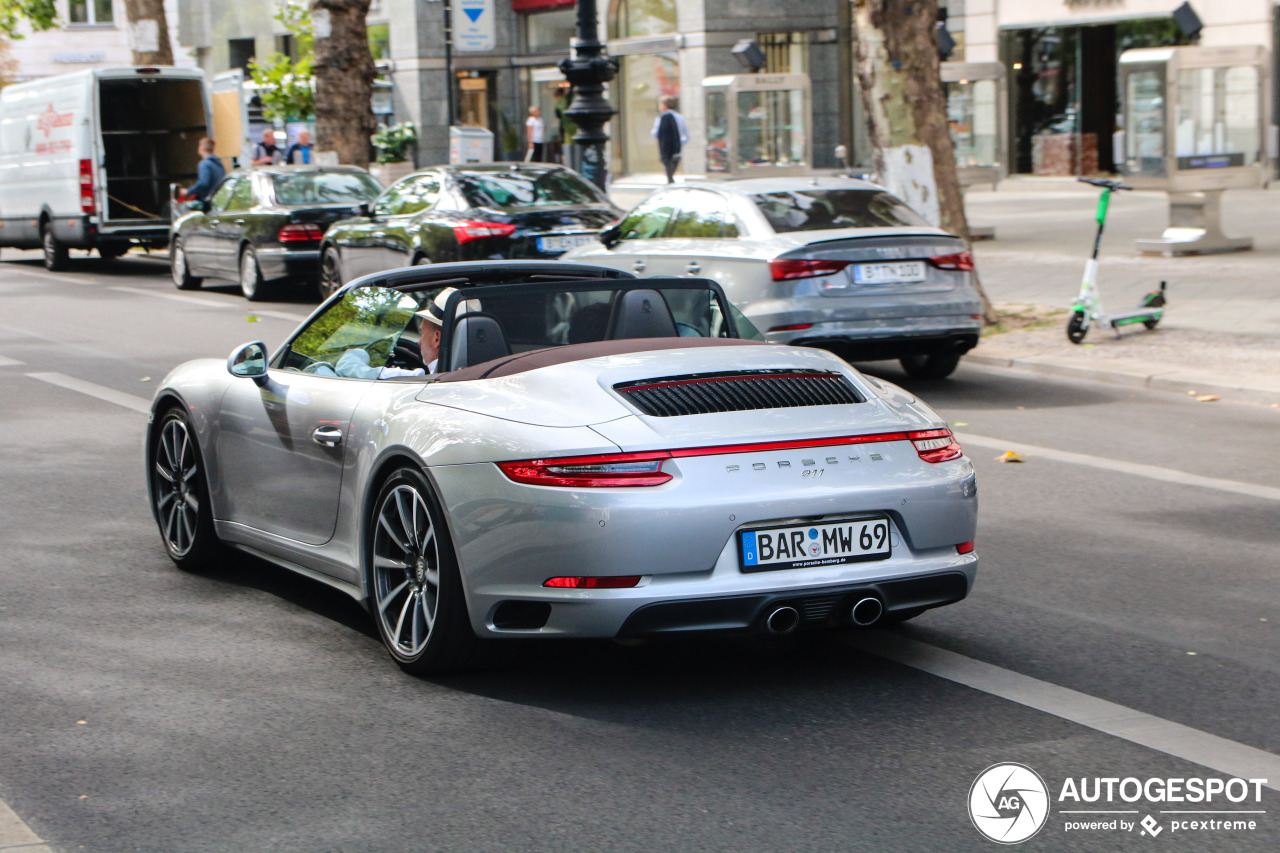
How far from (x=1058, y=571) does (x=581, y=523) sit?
273cm

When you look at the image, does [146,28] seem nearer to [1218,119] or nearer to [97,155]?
[97,155]

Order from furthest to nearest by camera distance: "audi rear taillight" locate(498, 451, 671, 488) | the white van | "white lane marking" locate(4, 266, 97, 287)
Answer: the white van, "white lane marking" locate(4, 266, 97, 287), "audi rear taillight" locate(498, 451, 671, 488)

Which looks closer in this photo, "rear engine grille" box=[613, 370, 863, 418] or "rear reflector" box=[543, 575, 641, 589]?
"rear reflector" box=[543, 575, 641, 589]

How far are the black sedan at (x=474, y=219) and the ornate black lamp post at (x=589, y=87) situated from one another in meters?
3.12

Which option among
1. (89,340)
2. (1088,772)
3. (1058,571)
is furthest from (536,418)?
(89,340)

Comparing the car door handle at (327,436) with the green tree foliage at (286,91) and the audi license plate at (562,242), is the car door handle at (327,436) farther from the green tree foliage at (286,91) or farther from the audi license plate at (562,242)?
the green tree foliage at (286,91)

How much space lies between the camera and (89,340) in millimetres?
16062

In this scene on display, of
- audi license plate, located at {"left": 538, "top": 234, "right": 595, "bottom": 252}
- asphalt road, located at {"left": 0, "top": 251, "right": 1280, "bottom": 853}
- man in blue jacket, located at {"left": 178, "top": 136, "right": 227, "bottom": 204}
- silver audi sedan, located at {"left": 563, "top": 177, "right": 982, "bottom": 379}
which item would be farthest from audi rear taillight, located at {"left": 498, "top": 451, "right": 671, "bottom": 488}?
man in blue jacket, located at {"left": 178, "top": 136, "right": 227, "bottom": 204}

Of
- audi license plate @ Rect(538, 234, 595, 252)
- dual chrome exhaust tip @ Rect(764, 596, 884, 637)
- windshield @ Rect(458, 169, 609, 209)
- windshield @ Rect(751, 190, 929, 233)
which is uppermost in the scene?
windshield @ Rect(458, 169, 609, 209)

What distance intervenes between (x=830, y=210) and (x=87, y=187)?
15.5m

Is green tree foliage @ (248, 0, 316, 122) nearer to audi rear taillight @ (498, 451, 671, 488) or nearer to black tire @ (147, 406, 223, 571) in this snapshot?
black tire @ (147, 406, 223, 571)

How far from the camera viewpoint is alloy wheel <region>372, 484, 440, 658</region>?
16.9ft

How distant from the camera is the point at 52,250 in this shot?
2578 centimetres

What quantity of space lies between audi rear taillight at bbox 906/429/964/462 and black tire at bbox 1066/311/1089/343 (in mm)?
8796
